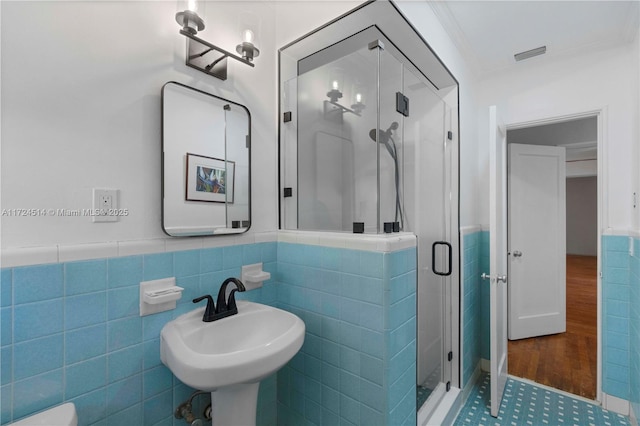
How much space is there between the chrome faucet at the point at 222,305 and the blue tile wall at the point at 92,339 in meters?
0.10

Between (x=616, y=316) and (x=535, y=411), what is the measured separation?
2.84ft

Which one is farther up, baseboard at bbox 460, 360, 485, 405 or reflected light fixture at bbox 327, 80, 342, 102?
reflected light fixture at bbox 327, 80, 342, 102

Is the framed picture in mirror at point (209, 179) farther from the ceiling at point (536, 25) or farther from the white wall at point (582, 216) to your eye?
the white wall at point (582, 216)

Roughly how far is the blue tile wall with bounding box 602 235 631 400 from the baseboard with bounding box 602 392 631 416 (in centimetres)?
A: 3

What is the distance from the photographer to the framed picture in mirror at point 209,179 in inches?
50.0

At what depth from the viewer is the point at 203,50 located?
131 cm

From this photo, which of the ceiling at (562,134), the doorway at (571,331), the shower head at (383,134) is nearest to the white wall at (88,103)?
the shower head at (383,134)

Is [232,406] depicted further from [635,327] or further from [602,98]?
[602,98]

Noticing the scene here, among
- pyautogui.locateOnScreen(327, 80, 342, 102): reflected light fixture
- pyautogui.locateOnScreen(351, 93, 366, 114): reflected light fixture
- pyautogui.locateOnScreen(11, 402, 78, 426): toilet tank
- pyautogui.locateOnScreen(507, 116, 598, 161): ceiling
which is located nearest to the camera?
pyautogui.locateOnScreen(11, 402, 78, 426): toilet tank

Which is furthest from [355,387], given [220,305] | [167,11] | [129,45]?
[167,11]

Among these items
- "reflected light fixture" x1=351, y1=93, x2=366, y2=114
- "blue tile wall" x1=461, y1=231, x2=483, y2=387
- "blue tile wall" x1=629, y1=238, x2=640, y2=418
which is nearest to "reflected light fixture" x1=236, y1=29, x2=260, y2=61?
"reflected light fixture" x1=351, y1=93, x2=366, y2=114

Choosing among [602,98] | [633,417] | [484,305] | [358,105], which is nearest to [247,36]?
[358,105]

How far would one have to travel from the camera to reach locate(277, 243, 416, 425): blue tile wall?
123cm

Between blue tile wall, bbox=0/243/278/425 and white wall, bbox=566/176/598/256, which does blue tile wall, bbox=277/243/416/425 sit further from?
white wall, bbox=566/176/598/256
